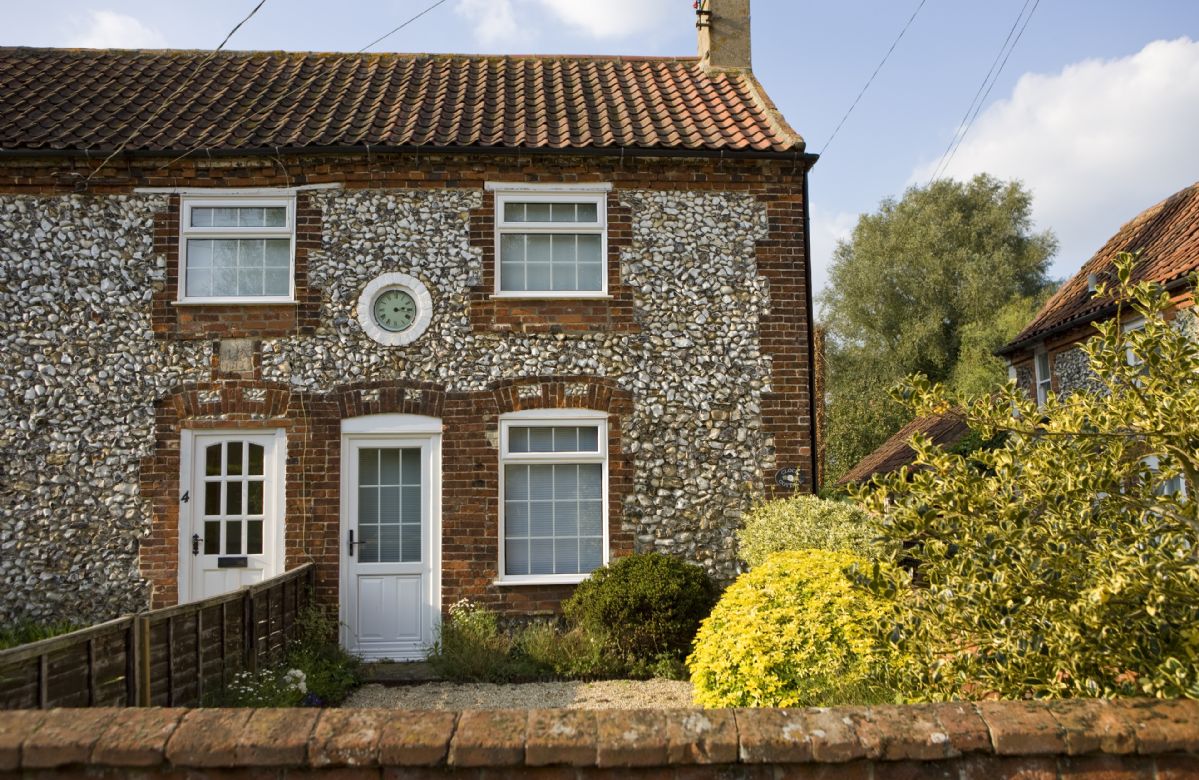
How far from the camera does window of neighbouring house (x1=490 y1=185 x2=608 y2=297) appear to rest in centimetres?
1146

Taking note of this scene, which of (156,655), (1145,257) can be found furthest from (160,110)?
(1145,257)

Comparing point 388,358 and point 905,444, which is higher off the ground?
point 388,358

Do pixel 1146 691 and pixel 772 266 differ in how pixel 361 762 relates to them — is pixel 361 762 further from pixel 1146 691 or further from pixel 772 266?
pixel 772 266

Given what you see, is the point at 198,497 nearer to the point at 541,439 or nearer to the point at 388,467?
the point at 388,467

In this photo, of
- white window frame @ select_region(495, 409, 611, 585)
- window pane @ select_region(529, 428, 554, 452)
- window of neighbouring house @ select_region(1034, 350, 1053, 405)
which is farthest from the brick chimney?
window of neighbouring house @ select_region(1034, 350, 1053, 405)

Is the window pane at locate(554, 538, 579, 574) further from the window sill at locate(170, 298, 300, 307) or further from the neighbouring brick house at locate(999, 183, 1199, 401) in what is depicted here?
the neighbouring brick house at locate(999, 183, 1199, 401)

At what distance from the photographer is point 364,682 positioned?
9.95 meters

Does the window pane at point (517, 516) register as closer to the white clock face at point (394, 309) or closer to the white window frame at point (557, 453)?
Result: the white window frame at point (557, 453)

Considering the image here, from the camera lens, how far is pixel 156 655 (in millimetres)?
6852

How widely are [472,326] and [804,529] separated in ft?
14.2

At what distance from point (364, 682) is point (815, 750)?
7322mm

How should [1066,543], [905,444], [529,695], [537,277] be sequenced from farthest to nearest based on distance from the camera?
[905,444]
[537,277]
[529,695]
[1066,543]

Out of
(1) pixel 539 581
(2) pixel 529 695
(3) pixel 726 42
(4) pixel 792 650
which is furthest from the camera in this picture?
(3) pixel 726 42

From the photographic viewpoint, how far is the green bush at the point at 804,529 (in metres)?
9.54
